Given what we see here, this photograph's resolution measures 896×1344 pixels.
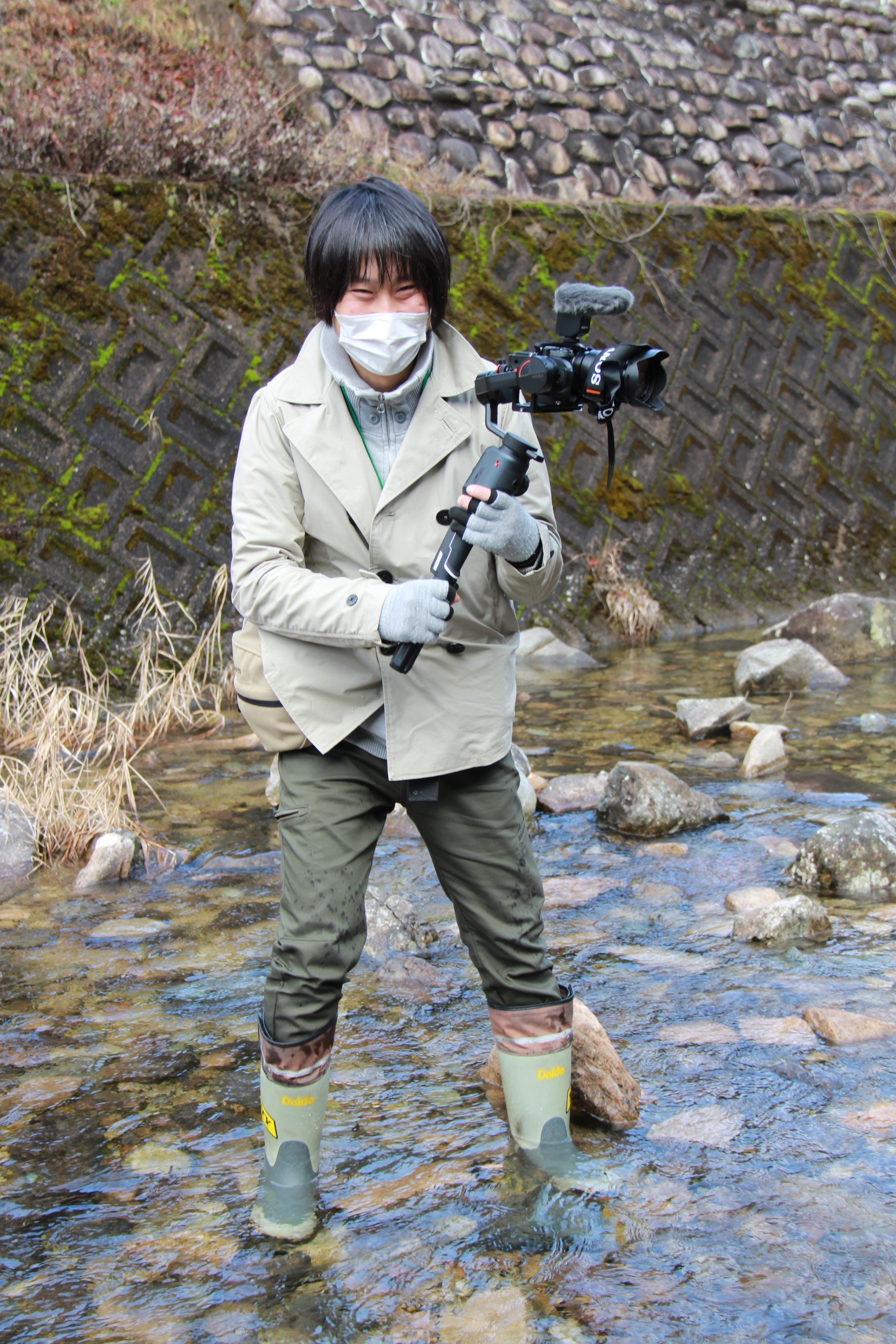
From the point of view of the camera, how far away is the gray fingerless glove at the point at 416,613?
1817 millimetres

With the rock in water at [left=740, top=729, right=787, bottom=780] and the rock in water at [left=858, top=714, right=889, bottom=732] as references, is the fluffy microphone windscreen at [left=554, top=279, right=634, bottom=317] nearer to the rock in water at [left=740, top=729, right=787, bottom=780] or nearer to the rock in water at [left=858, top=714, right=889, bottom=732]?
the rock in water at [left=740, top=729, right=787, bottom=780]

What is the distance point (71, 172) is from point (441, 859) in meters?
5.18

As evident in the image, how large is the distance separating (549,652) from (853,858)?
3450mm

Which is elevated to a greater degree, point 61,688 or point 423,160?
point 423,160

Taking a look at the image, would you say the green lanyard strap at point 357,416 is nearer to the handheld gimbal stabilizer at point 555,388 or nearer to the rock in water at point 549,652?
the handheld gimbal stabilizer at point 555,388

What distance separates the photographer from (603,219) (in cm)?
794

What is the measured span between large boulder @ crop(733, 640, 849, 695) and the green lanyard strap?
163 inches

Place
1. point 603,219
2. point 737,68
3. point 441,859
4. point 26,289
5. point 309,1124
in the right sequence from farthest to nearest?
point 737,68
point 603,219
point 26,289
point 441,859
point 309,1124

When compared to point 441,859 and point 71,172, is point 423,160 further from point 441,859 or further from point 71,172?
point 441,859

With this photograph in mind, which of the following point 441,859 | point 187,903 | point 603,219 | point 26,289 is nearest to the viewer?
point 441,859

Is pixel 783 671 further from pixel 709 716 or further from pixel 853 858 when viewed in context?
pixel 853 858

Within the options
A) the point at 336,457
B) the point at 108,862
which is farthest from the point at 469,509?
the point at 108,862

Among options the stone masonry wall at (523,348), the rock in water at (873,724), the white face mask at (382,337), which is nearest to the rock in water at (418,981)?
the white face mask at (382,337)

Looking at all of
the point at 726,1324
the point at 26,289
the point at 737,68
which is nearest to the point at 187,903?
the point at 726,1324
